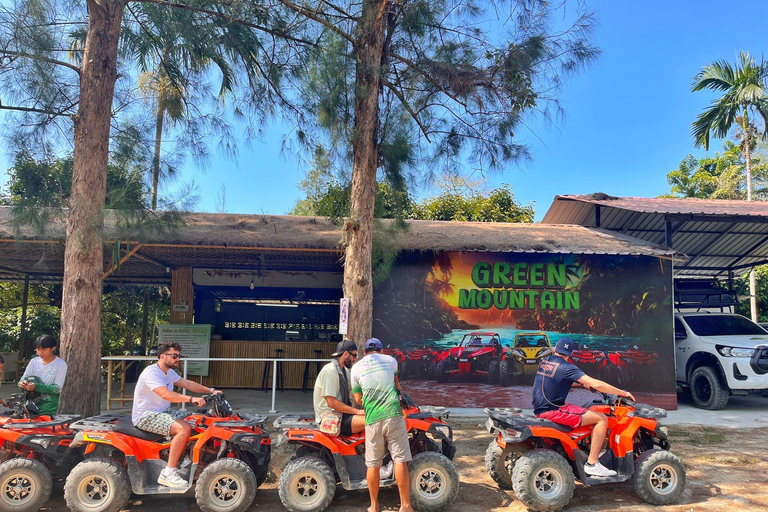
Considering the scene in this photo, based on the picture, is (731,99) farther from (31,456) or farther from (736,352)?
(31,456)

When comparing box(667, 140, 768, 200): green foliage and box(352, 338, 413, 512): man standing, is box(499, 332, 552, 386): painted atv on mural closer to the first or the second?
box(352, 338, 413, 512): man standing

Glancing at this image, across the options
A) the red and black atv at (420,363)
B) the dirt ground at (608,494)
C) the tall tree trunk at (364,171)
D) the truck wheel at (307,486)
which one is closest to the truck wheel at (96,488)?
the dirt ground at (608,494)

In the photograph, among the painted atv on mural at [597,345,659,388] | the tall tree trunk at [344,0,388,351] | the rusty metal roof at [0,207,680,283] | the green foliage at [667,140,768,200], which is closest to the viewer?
the tall tree trunk at [344,0,388,351]

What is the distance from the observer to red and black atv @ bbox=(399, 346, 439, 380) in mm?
9773

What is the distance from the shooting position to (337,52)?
7.77 meters

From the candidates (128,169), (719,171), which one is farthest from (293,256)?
(719,171)

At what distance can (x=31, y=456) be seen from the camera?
4973 millimetres

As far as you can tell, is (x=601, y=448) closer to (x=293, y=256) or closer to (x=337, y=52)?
(x=337, y=52)

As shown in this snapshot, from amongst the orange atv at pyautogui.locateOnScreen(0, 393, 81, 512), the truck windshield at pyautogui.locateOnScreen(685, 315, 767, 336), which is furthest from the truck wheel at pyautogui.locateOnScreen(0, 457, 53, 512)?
the truck windshield at pyautogui.locateOnScreen(685, 315, 767, 336)

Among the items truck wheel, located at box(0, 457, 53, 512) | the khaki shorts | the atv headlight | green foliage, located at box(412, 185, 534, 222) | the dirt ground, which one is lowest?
the dirt ground

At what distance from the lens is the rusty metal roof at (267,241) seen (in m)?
8.43

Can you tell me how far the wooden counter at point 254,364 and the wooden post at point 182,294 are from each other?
2.95ft

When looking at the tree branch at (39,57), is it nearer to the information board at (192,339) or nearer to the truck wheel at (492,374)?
the information board at (192,339)

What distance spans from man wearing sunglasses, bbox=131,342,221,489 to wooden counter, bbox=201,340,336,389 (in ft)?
25.0
